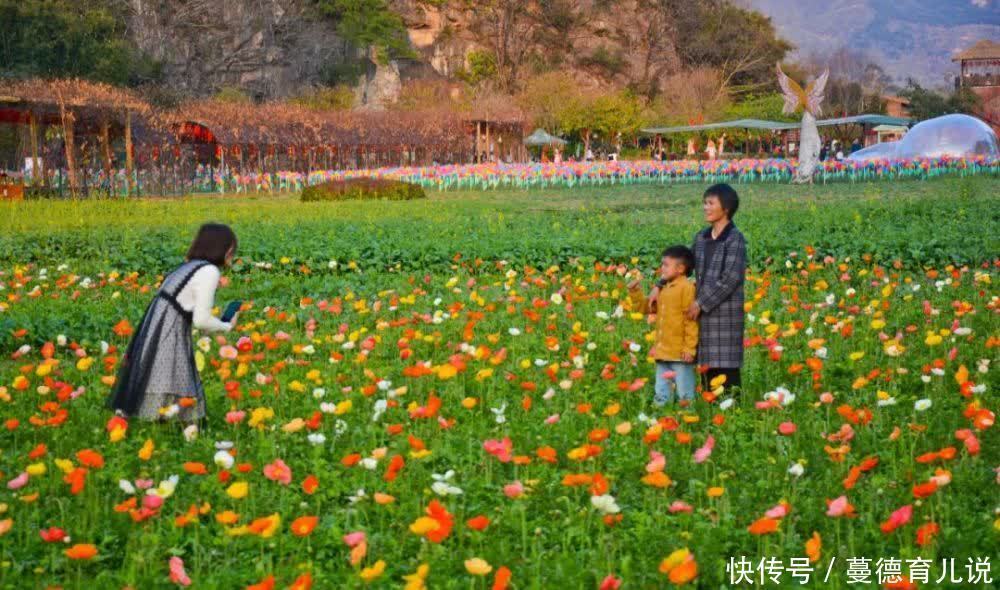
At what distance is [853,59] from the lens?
295 ft

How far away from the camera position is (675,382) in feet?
16.3

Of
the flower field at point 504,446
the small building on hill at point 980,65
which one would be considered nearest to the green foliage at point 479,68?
the small building on hill at point 980,65

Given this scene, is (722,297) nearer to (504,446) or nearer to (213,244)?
(504,446)

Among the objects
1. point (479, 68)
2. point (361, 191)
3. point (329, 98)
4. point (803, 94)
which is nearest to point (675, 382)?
point (361, 191)

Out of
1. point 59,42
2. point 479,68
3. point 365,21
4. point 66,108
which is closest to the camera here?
point 66,108

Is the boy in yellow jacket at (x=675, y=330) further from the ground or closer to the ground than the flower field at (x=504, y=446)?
further from the ground

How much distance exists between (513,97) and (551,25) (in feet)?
28.8

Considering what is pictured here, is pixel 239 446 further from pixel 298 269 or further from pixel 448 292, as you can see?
pixel 298 269

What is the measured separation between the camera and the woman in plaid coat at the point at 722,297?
15.9ft

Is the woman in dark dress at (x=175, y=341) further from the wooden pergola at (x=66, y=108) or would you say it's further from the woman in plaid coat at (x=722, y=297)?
the wooden pergola at (x=66, y=108)

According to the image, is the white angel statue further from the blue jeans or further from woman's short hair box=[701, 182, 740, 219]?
the blue jeans

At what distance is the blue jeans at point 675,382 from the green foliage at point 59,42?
3321cm

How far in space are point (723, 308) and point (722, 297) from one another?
67mm

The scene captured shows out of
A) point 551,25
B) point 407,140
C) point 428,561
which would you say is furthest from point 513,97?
point 428,561
